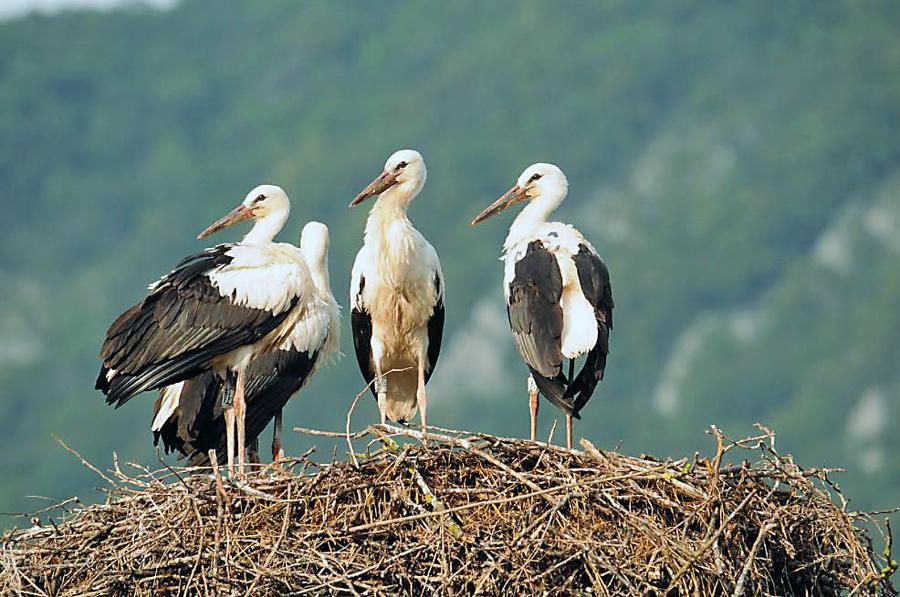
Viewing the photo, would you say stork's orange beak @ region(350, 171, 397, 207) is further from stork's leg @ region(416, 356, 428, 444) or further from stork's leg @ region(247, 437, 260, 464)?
stork's leg @ region(247, 437, 260, 464)

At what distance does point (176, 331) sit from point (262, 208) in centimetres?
157

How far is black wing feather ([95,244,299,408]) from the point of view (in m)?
8.25

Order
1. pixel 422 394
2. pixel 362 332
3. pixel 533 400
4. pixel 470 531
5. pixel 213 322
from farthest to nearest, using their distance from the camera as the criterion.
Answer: pixel 362 332 < pixel 422 394 < pixel 533 400 < pixel 213 322 < pixel 470 531

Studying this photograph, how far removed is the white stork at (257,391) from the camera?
30.8ft

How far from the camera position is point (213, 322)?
8492 mm

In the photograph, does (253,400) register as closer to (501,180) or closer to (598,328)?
(598,328)

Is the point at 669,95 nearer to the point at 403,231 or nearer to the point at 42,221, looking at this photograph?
the point at 42,221

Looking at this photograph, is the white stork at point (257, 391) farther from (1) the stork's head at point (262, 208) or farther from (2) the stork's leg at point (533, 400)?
(2) the stork's leg at point (533, 400)

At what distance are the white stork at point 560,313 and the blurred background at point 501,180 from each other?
34524 mm

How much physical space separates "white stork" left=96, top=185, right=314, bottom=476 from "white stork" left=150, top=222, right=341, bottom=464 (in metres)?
0.39

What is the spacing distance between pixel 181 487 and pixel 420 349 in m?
2.60

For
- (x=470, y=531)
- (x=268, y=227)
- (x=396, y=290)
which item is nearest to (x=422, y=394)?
(x=396, y=290)

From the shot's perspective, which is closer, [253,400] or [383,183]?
[383,183]

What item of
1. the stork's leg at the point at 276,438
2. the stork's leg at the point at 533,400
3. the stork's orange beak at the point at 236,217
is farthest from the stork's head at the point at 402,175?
the stork's leg at the point at 276,438
